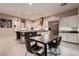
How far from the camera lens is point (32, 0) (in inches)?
67.9

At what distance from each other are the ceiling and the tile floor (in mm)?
779

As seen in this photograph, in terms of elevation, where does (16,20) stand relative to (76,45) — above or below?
above

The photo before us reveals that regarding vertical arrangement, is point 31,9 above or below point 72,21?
above

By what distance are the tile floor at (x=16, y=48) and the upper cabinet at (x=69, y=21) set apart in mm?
629

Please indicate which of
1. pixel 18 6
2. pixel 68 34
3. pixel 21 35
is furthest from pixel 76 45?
pixel 18 6

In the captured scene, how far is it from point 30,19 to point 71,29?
138cm

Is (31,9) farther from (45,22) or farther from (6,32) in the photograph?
(6,32)

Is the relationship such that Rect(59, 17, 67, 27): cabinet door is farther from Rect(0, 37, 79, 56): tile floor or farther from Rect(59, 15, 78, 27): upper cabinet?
Rect(0, 37, 79, 56): tile floor

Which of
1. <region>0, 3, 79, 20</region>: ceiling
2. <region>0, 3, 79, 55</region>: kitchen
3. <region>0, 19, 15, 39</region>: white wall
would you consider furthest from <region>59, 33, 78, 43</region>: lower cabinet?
<region>0, 19, 15, 39</region>: white wall

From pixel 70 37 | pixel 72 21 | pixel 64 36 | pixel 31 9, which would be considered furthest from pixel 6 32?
pixel 72 21

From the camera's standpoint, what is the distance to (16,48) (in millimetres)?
2088

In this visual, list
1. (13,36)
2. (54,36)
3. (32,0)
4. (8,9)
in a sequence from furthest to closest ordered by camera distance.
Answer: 1. (54,36)
2. (13,36)
3. (8,9)
4. (32,0)

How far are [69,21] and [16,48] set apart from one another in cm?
197

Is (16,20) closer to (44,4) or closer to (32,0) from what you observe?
(32,0)
